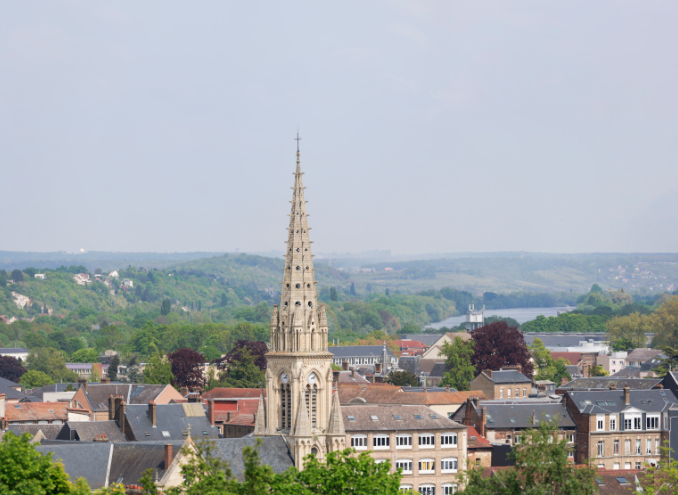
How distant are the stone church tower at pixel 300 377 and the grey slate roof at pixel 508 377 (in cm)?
6919

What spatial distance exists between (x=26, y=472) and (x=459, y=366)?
339ft

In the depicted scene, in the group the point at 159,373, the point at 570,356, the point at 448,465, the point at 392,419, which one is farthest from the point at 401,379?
the point at 570,356

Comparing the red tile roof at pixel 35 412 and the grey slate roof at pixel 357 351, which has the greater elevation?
the red tile roof at pixel 35 412

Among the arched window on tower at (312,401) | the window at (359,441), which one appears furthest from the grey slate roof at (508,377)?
the arched window on tower at (312,401)

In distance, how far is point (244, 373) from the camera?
137 meters

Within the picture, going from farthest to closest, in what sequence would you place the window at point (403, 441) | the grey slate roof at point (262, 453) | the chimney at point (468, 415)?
the chimney at point (468, 415)
the window at point (403, 441)
the grey slate roof at point (262, 453)

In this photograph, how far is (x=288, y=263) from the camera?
6059 cm

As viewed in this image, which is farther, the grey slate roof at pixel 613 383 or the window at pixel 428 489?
the grey slate roof at pixel 613 383

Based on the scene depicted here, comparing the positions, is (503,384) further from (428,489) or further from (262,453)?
(262,453)

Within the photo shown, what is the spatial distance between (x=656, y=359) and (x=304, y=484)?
121 metres

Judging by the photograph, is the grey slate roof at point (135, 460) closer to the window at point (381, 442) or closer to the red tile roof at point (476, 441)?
the window at point (381, 442)

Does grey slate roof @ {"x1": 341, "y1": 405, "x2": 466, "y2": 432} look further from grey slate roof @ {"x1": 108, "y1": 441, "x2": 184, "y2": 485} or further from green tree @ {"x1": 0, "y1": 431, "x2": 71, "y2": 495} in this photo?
green tree @ {"x1": 0, "y1": 431, "x2": 71, "y2": 495}

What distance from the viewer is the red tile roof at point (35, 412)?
9956cm

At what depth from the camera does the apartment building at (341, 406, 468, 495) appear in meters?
79.8
